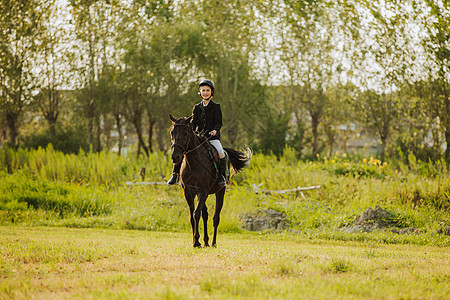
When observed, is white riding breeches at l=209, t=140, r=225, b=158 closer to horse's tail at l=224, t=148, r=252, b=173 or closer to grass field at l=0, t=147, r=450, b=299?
horse's tail at l=224, t=148, r=252, b=173

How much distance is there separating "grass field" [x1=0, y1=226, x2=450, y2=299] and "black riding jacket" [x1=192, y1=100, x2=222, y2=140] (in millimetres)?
2439

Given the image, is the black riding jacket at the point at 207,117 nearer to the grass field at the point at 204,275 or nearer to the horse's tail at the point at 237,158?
the horse's tail at the point at 237,158

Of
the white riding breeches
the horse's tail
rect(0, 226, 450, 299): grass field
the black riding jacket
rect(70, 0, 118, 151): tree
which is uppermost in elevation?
rect(70, 0, 118, 151): tree

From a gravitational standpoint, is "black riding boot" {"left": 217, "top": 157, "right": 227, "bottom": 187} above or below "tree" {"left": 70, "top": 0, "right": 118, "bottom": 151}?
below

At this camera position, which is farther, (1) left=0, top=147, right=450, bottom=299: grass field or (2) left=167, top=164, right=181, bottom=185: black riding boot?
(2) left=167, top=164, right=181, bottom=185: black riding boot

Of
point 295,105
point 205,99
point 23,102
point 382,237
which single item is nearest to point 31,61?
point 23,102

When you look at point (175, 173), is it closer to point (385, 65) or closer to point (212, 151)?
point (212, 151)

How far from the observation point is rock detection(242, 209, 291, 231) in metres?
13.8

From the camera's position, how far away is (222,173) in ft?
31.5

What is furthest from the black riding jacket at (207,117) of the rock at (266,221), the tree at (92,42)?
the tree at (92,42)

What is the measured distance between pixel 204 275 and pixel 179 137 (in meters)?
3.06

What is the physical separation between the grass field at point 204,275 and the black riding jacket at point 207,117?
8.00ft

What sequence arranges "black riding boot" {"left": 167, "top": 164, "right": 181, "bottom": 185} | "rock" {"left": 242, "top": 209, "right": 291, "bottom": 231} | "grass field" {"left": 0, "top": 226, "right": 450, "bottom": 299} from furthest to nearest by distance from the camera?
"rock" {"left": 242, "top": 209, "right": 291, "bottom": 231}, "black riding boot" {"left": 167, "top": 164, "right": 181, "bottom": 185}, "grass field" {"left": 0, "top": 226, "right": 450, "bottom": 299}

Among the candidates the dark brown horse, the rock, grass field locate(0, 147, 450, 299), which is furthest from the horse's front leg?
the rock
